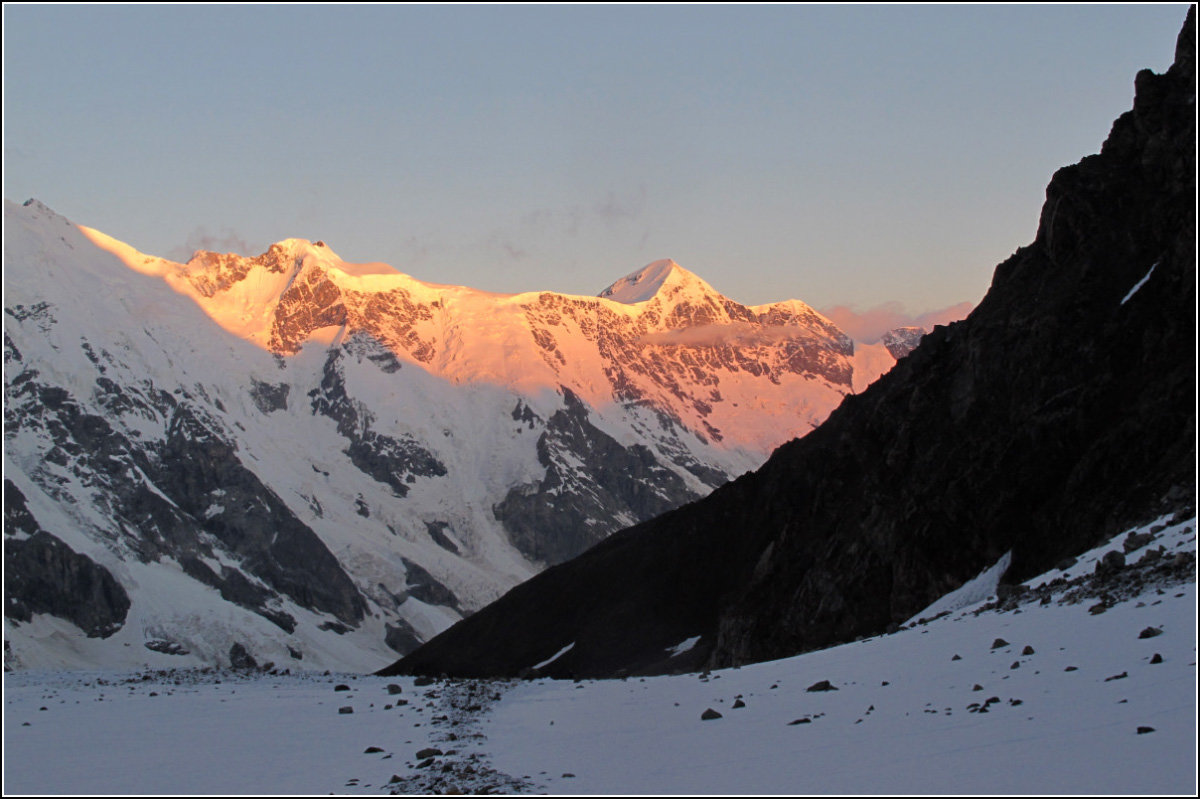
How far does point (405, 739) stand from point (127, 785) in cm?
670

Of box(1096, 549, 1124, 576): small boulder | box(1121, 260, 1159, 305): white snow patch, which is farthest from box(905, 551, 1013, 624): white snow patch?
box(1096, 549, 1124, 576): small boulder

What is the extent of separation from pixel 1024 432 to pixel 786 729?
139 ft

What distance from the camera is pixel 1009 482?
61219 mm

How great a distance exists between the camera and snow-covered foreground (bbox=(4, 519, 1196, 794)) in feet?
60.6

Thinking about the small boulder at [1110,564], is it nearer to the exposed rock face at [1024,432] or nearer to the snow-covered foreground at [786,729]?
the snow-covered foreground at [786,729]

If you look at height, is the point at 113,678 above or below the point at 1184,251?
below

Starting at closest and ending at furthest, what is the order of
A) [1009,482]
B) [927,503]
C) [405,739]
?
[405,739], [1009,482], [927,503]

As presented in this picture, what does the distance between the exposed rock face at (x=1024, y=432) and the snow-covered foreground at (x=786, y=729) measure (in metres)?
13.9

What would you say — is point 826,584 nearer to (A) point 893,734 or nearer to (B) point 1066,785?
(A) point 893,734

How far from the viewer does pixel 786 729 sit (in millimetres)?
23906

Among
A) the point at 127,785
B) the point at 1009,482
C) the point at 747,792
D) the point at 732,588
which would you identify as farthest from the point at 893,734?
the point at 732,588

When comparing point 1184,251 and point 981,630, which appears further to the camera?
point 1184,251

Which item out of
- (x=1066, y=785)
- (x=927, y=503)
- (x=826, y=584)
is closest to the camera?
(x=1066, y=785)

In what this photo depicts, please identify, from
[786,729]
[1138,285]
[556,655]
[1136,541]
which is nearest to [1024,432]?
[1138,285]
